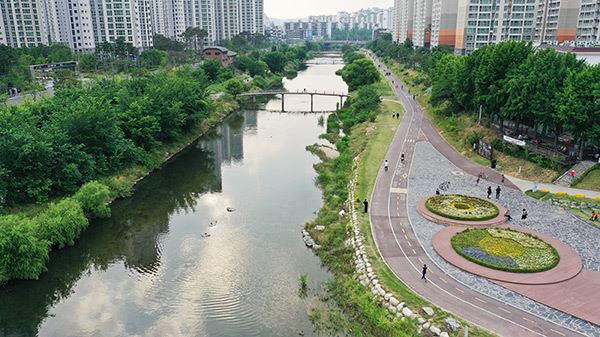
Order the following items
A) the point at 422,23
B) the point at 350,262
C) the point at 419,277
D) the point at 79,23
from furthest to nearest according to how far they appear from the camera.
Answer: the point at 422,23 < the point at 79,23 < the point at 350,262 < the point at 419,277

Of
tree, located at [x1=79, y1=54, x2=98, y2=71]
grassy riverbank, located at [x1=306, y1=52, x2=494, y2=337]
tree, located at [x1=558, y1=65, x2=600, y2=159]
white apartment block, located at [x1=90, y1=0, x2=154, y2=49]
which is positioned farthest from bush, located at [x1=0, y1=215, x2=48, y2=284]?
white apartment block, located at [x1=90, y1=0, x2=154, y2=49]

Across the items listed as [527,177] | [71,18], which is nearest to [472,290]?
[527,177]

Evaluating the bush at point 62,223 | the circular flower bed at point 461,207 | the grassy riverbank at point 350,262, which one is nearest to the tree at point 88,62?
the grassy riverbank at point 350,262

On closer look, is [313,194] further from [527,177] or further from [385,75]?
[385,75]

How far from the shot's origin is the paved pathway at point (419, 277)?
76.9 ft

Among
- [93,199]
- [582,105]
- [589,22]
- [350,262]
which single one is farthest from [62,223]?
[589,22]

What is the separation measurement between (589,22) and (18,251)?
106m

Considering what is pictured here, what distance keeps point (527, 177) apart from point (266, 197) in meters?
24.4

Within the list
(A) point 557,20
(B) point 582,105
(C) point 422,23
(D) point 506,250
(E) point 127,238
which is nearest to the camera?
(D) point 506,250

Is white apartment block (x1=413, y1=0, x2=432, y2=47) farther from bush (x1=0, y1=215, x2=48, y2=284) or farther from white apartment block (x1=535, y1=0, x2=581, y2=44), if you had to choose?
bush (x1=0, y1=215, x2=48, y2=284)

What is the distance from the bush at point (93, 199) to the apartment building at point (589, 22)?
297 ft

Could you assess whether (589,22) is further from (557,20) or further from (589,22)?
(557,20)

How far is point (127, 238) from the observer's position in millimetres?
38562

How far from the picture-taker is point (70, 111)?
48906mm
